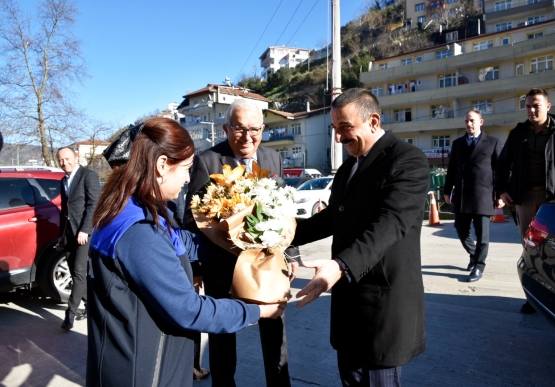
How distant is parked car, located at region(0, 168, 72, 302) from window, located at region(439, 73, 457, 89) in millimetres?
42833

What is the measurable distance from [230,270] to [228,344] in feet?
1.56

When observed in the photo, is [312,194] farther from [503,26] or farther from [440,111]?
[503,26]

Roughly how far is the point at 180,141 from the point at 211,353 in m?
1.56

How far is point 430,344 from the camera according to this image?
3648 millimetres

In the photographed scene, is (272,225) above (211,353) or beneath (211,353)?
above

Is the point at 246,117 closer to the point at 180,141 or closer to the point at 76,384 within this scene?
the point at 180,141

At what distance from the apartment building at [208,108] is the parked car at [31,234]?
53.1m

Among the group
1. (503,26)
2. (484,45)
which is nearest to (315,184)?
(484,45)

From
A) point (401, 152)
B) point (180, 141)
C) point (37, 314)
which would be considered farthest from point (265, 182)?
point (37, 314)

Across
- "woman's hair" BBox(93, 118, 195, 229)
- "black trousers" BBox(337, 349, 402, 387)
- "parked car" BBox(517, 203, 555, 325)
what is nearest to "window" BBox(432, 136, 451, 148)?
"parked car" BBox(517, 203, 555, 325)

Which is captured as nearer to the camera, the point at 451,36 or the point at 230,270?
the point at 230,270

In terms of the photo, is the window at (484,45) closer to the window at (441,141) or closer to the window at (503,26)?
the window at (441,141)

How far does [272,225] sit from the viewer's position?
1.91 meters

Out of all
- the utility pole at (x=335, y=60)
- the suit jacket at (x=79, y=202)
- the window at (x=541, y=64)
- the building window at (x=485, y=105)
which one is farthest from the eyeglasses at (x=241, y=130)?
the window at (x=541, y=64)
